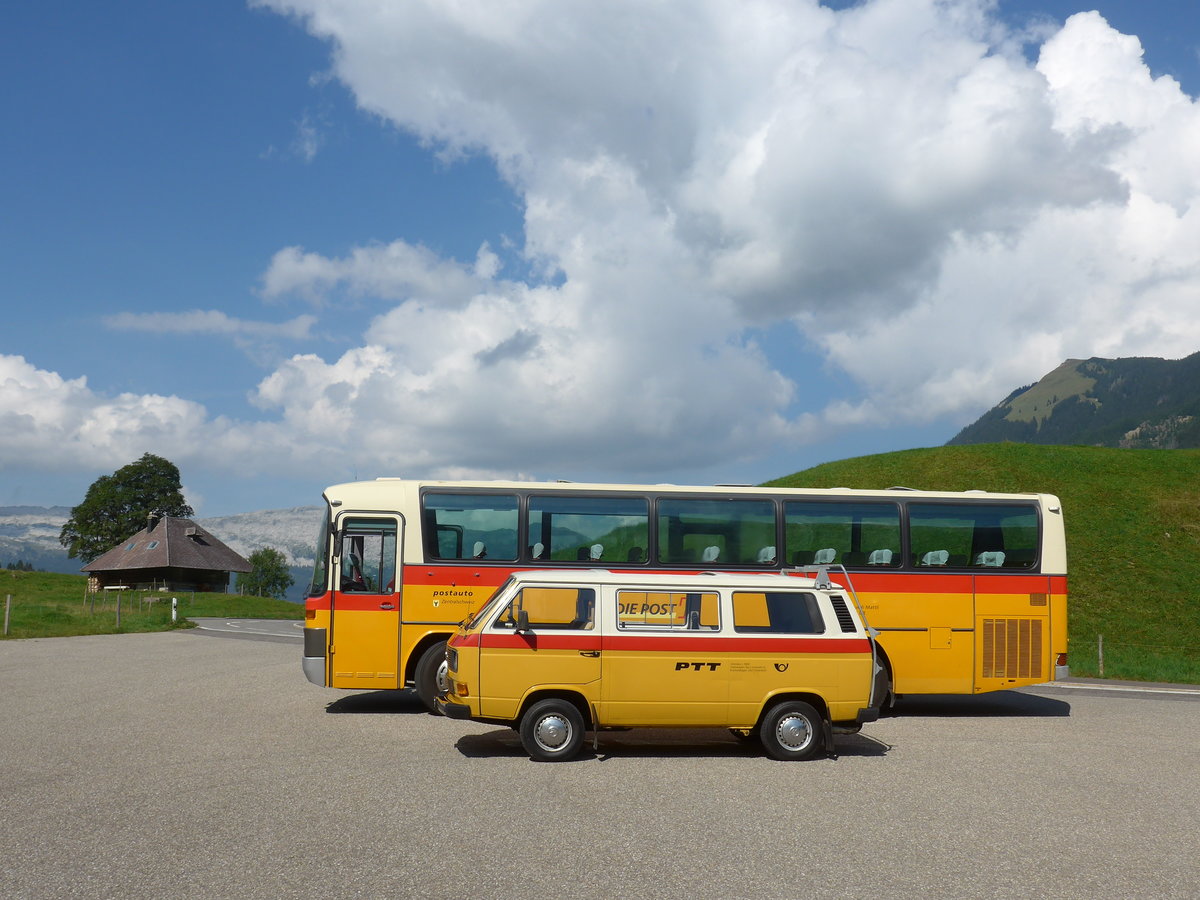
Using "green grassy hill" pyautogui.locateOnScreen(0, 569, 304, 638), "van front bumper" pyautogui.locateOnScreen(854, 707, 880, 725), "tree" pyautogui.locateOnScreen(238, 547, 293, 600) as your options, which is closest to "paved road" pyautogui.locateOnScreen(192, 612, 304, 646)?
"green grassy hill" pyautogui.locateOnScreen(0, 569, 304, 638)

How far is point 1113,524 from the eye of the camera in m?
45.2

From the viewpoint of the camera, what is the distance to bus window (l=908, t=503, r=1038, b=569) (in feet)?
49.3

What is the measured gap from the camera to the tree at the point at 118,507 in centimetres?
7562

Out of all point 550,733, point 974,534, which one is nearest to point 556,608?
point 550,733

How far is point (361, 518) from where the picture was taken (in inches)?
570

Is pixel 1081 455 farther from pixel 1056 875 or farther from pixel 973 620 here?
pixel 1056 875

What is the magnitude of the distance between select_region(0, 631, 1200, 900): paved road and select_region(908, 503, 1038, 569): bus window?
2.56 meters

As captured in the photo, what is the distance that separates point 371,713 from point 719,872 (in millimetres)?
9053

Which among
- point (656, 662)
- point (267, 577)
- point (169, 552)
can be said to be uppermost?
point (656, 662)

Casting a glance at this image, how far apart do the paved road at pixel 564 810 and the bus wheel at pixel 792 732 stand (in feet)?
1.76

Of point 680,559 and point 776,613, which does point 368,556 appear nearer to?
point 680,559

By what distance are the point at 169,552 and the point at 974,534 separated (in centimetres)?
6603

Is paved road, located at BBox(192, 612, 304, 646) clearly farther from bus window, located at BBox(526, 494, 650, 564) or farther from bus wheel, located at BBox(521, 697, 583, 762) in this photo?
bus wheel, located at BBox(521, 697, 583, 762)

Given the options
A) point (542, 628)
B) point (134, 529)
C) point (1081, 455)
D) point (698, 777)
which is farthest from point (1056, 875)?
point (134, 529)
